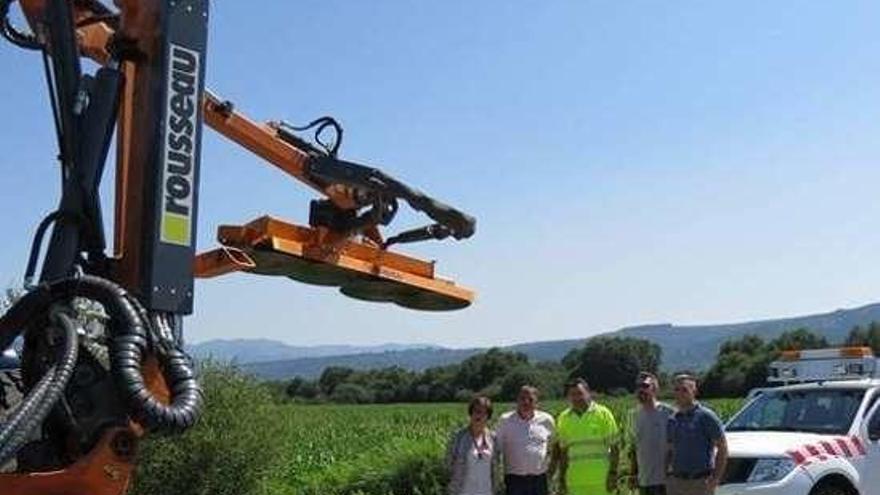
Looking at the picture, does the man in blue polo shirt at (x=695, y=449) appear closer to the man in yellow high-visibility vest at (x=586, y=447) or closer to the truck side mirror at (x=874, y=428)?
the man in yellow high-visibility vest at (x=586, y=447)

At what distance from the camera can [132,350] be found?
200 inches

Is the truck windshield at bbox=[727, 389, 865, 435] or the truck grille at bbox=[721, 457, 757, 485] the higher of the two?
the truck windshield at bbox=[727, 389, 865, 435]

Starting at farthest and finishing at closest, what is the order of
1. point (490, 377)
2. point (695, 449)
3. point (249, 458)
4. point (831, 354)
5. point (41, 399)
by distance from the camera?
point (490, 377), point (249, 458), point (831, 354), point (695, 449), point (41, 399)

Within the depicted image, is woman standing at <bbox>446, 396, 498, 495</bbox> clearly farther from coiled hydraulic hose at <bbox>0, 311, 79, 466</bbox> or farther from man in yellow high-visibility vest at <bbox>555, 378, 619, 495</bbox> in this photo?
coiled hydraulic hose at <bbox>0, 311, 79, 466</bbox>

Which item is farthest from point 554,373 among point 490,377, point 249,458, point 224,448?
point 224,448

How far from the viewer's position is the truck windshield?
12219 millimetres

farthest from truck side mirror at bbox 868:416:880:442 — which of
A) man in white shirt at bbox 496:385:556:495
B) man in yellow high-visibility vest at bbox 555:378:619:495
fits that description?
man in white shirt at bbox 496:385:556:495

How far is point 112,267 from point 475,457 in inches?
220

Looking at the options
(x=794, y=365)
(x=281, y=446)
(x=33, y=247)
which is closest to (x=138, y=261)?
(x=33, y=247)

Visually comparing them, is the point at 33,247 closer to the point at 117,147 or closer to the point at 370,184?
the point at 117,147

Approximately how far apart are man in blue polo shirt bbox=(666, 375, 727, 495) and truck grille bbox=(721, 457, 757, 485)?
0.68 metres

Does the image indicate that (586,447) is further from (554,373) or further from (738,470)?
(554,373)

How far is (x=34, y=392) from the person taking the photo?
16.0 feet

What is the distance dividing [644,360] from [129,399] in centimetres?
5531
